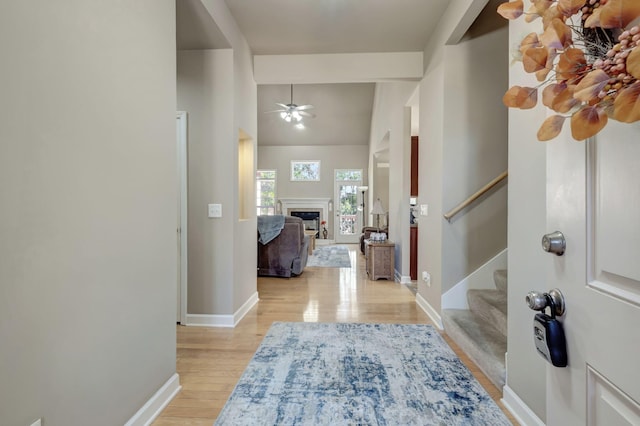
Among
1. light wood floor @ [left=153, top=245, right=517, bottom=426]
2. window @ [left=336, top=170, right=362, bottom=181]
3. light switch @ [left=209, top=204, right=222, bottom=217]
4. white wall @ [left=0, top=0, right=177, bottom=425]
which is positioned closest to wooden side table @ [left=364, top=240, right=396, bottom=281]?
light wood floor @ [left=153, top=245, right=517, bottom=426]

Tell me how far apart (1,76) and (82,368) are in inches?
39.9

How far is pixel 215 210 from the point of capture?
2.76 m

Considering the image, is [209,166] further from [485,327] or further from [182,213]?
[485,327]

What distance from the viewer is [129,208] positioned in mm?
1391

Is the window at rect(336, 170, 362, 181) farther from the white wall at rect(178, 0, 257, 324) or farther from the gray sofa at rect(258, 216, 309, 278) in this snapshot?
the white wall at rect(178, 0, 257, 324)

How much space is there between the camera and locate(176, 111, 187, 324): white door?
2.75m

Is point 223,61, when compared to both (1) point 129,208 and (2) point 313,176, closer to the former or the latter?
(1) point 129,208

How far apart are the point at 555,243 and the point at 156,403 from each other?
1.93 metres

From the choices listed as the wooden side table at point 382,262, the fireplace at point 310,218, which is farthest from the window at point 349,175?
the wooden side table at point 382,262

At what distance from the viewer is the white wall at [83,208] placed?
2.96ft

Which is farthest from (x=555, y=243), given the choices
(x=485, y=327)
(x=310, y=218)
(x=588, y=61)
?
(x=310, y=218)

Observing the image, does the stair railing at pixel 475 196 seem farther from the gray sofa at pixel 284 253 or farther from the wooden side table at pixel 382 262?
the gray sofa at pixel 284 253

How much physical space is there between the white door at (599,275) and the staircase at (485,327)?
1.27 metres

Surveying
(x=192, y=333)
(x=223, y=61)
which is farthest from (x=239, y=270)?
(x=223, y=61)
